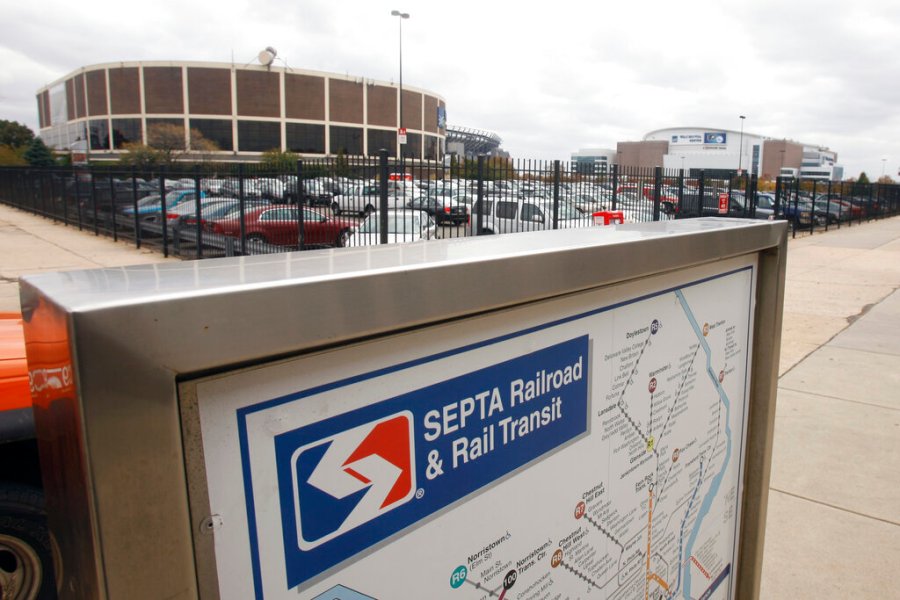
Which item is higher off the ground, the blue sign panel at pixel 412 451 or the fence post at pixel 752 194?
the fence post at pixel 752 194

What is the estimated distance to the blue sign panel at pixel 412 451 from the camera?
96cm

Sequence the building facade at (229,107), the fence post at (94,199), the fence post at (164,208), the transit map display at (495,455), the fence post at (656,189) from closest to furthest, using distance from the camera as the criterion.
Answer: the transit map display at (495,455)
the fence post at (164,208)
the fence post at (656,189)
the fence post at (94,199)
the building facade at (229,107)

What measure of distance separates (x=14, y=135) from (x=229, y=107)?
35291 millimetres

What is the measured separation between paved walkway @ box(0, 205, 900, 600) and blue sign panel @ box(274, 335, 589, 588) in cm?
253

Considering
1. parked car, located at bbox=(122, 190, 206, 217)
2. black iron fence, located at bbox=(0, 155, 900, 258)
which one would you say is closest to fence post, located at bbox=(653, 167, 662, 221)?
black iron fence, located at bbox=(0, 155, 900, 258)

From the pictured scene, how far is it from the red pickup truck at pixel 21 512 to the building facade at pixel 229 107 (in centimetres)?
7352

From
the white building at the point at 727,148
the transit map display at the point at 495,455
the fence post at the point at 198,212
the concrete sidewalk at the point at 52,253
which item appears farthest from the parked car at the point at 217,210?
the white building at the point at 727,148

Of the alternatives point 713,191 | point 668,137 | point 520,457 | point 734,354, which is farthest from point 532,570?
point 668,137

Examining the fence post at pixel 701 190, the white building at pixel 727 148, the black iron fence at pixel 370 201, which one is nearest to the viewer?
the black iron fence at pixel 370 201

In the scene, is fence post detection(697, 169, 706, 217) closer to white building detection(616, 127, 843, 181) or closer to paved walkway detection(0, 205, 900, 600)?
paved walkway detection(0, 205, 900, 600)

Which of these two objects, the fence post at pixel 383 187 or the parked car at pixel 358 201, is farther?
the parked car at pixel 358 201

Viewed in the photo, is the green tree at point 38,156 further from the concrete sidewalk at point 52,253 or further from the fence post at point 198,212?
the fence post at point 198,212

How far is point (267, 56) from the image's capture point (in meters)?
74.9

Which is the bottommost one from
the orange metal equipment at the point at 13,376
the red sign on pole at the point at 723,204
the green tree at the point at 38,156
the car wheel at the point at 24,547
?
the car wheel at the point at 24,547
